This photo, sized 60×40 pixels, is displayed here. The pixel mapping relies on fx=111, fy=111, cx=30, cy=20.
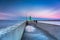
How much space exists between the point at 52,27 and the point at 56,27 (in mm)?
510

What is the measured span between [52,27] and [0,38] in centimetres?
1114

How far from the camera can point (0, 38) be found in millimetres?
1263

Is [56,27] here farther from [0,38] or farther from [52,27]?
[0,38]

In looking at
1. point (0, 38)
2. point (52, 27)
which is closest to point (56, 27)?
point (52, 27)

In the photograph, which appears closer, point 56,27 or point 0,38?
point 0,38

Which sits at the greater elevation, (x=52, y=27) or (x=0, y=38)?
(x=0, y=38)

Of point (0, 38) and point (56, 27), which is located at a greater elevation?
point (0, 38)

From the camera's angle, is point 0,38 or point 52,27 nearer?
point 0,38

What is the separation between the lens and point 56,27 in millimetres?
11656

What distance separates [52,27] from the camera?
1203 cm

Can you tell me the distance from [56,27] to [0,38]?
35.7 ft
